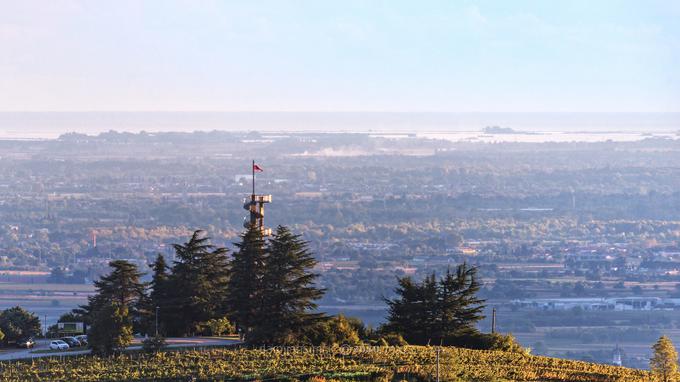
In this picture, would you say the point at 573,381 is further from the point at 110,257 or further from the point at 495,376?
the point at 110,257

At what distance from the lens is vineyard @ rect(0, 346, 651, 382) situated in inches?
2095

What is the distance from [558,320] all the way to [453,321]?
225 ft

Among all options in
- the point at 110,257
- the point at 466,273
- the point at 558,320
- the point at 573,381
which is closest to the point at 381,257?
the point at 110,257

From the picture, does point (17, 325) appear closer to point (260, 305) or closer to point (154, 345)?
point (154, 345)

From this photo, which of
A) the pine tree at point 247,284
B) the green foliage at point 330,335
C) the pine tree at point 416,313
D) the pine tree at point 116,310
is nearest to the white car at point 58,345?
the pine tree at point 116,310

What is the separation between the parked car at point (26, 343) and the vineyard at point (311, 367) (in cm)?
625

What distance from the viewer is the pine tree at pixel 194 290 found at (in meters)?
67.1

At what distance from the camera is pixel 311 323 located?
61312 mm

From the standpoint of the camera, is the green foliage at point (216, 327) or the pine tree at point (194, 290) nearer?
the green foliage at point (216, 327)

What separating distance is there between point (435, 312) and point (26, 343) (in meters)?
15.7

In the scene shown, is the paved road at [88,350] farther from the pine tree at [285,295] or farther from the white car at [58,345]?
the pine tree at [285,295]

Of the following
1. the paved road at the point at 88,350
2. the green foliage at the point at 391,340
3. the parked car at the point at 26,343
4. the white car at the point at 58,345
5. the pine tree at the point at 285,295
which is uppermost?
the pine tree at the point at 285,295

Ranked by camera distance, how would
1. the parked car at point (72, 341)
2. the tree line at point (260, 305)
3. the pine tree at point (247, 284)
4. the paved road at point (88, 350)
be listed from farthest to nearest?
1. the parked car at point (72, 341)
2. the pine tree at point (247, 284)
3. the tree line at point (260, 305)
4. the paved road at point (88, 350)

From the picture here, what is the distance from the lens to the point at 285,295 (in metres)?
61.7
